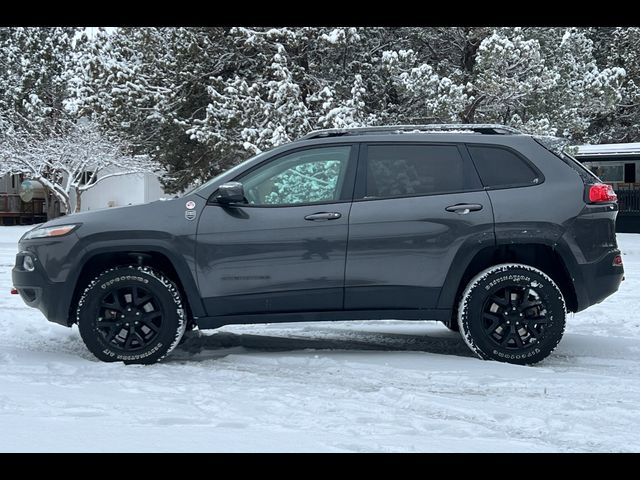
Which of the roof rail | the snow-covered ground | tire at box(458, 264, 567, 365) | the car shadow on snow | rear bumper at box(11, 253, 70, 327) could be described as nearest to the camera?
the snow-covered ground

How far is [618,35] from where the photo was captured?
4000 cm

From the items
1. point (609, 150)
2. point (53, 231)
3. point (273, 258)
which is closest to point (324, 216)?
point (273, 258)

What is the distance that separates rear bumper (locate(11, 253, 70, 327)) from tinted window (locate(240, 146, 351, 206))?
1613 mm

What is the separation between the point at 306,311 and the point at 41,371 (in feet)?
6.49

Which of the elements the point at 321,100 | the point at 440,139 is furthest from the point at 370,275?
the point at 321,100

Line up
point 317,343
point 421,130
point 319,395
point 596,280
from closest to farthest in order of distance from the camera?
point 319,395, point 596,280, point 421,130, point 317,343

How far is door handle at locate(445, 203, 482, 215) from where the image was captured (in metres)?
7.17

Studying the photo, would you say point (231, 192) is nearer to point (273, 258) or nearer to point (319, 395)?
point (273, 258)

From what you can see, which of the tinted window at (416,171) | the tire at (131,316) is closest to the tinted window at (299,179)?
the tinted window at (416,171)

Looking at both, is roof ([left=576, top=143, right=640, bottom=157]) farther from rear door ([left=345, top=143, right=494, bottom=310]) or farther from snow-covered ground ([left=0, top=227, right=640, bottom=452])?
rear door ([left=345, top=143, right=494, bottom=310])

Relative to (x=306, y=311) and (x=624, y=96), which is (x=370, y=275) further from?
(x=624, y=96)

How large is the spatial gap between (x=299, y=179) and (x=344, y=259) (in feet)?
2.50

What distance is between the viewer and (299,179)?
7.41m

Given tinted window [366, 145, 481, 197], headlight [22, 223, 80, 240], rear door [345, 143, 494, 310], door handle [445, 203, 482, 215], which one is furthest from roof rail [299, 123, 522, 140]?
headlight [22, 223, 80, 240]
